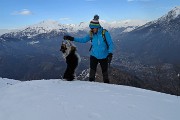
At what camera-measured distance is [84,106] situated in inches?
249

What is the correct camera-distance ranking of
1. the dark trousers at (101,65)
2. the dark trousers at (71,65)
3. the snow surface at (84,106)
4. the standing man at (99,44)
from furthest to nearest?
the dark trousers at (71,65) → the dark trousers at (101,65) → the standing man at (99,44) → the snow surface at (84,106)

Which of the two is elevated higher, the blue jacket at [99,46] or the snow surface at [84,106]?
the blue jacket at [99,46]

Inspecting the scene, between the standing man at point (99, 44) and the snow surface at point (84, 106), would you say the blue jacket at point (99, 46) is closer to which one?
the standing man at point (99, 44)

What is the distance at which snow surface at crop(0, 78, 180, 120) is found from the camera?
18.7 feet

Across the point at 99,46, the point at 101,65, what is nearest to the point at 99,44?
the point at 99,46

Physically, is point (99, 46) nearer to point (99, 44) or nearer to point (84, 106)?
point (99, 44)

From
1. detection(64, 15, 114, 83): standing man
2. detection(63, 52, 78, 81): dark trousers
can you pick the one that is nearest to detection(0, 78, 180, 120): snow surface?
detection(64, 15, 114, 83): standing man

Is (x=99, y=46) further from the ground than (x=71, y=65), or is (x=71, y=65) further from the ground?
(x=99, y=46)

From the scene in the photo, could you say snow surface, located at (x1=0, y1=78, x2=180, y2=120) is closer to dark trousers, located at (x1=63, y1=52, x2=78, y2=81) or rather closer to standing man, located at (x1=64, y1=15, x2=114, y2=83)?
standing man, located at (x1=64, y1=15, x2=114, y2=83)

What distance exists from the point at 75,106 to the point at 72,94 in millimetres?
1343

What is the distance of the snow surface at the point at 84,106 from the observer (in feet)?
18.7

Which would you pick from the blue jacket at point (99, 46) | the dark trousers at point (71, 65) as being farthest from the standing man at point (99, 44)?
the dark trousers at point (71, 65)

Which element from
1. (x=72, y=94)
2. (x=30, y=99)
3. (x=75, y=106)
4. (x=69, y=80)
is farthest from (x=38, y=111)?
(x=69, y=80)

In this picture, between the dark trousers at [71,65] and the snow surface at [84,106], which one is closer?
the snow surface at [84,106]
